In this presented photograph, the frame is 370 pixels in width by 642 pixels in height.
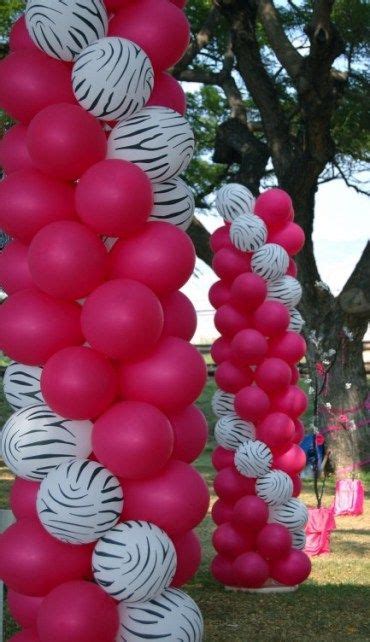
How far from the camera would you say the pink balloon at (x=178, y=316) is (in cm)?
356

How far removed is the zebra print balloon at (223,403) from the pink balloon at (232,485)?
0.41 m

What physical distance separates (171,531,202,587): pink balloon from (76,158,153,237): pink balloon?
120cm

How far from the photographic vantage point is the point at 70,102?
3.46m

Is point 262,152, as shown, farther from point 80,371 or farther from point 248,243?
point 80,371

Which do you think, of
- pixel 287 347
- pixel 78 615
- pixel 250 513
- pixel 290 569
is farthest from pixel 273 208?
pixel 78 615

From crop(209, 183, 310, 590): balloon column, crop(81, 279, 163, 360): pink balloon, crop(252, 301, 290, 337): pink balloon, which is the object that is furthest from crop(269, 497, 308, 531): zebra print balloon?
crop(81, 279, 163, 360): pink balloon

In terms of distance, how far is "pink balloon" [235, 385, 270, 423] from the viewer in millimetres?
6328


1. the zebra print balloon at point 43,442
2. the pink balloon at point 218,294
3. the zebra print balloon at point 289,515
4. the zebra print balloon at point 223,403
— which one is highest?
the pink balloon at point 218,294

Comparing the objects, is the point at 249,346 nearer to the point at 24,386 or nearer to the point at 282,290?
the point at 282,290

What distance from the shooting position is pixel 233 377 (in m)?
6.49

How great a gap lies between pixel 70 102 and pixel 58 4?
35cm

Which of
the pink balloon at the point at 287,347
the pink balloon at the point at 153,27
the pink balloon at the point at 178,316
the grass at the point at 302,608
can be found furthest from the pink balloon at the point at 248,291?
the pink balloon at the point at 153,27

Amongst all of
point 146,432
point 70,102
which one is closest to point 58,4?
point 70,102

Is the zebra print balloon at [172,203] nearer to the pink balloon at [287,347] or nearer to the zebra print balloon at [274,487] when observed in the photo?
the pink balloon at [287,347]
